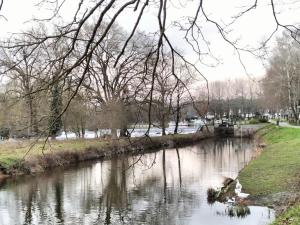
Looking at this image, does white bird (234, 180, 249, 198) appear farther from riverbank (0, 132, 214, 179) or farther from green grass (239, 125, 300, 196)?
riverbank (0, 132, 214, 179)

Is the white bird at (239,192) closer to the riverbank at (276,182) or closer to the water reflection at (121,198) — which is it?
the riverbank at (276,182)

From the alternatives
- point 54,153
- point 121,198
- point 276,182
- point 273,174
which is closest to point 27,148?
point 121,198

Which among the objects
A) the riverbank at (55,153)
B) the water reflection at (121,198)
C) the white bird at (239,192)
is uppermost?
the riverbank at (55,153)

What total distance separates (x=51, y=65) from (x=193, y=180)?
61.4 feet

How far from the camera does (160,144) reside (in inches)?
1777

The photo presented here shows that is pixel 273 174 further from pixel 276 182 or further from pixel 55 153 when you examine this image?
pixel 55 153

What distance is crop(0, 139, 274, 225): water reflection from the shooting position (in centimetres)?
1550

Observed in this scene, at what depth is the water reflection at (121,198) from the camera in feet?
50.9

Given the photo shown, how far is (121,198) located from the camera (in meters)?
19.4

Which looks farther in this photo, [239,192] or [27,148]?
[27,148]

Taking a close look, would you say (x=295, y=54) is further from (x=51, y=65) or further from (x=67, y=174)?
(x=51, y=65)

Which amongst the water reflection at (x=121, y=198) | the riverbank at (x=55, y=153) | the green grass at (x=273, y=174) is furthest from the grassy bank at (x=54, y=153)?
the green grass at (x=273, y=174)

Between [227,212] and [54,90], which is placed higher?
[54,90]

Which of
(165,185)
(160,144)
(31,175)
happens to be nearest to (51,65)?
(165,185)
